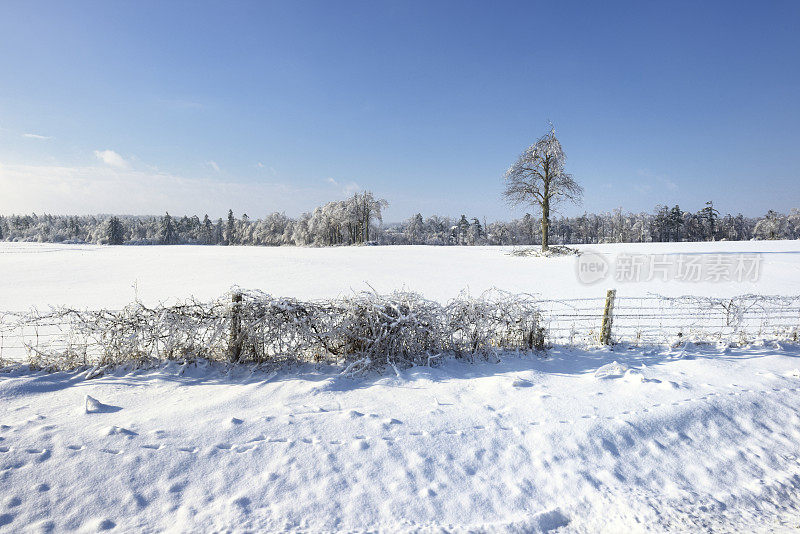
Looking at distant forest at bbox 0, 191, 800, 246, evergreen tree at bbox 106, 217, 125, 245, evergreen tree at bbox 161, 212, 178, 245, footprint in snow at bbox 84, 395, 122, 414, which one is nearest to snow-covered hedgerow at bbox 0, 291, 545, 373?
footprint in snow at bbox 84, 395, 122, 414

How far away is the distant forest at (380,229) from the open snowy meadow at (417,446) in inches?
2084

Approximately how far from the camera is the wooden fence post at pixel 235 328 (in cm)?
550

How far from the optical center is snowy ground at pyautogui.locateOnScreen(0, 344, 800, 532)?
3.07 m

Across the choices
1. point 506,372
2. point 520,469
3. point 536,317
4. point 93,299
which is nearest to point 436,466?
point 520,469

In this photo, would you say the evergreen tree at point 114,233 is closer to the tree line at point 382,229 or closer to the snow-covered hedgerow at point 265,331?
the tree line at point 382,229

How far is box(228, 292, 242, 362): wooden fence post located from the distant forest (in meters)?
52.1

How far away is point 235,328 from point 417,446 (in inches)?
132

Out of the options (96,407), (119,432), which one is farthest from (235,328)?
(119,432)

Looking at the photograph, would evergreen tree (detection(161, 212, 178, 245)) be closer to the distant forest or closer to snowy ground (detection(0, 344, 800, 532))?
the distant forest

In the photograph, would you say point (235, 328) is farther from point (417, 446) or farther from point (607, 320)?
point (607, 320)

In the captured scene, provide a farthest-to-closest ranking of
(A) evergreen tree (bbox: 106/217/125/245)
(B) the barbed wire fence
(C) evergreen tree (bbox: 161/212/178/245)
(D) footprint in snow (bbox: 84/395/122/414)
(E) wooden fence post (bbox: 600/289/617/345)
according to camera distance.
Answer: (C) evergreen tree (bbox: 161/212/178/245) → (A) evergreen tree (bbox: 106/217/125/245) → (E) wooden fence post (bbox: 600/289/617/345) → (B) the barbed wire fence → (D) footprint in snow (bbox: 84/395/122/414)

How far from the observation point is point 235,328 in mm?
5520

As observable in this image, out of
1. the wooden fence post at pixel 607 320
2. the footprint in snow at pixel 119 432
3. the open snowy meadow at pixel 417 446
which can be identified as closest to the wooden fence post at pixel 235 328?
the open snowy meadow at pixel 417 446

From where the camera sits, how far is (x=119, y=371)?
17.5 feet
